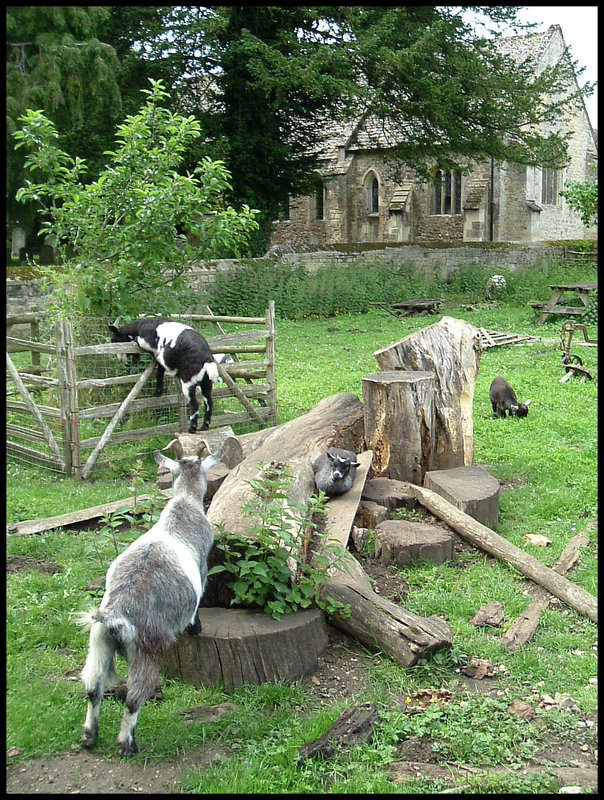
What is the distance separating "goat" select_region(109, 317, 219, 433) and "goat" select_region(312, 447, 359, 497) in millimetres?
2702

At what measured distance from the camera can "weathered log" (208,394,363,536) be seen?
207 inches

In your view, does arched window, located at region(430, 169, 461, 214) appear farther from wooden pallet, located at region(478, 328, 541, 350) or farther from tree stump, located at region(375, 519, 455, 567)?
tree stump, located at region(375, 519, 455, 567)

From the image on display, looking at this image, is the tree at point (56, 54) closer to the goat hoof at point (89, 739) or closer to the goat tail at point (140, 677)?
the goat tail at point (140, 677)

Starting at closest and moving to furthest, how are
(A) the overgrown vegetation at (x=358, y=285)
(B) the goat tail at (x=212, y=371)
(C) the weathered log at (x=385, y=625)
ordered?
(C) the weathered log at (x=385, y=625) < (B) the goat tail at (x=212, y=371) < (A) the overgrown vegetation at (x=358, y=285)

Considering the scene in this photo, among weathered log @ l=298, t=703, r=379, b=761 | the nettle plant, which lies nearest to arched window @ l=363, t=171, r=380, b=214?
the nettle plant

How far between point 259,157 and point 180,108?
2690 mm

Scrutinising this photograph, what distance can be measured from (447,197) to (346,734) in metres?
35.2

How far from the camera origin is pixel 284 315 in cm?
2084

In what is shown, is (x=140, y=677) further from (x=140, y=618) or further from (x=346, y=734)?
(x=346, y=734)

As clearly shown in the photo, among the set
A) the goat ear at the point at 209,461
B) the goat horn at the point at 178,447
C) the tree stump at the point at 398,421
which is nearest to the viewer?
the goat ear at the point at 209,461

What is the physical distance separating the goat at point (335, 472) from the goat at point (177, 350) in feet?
8.87

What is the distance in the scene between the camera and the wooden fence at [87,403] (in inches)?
320

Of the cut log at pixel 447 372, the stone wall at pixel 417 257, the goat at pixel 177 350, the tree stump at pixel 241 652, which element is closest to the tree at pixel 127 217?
the goat at pixel 177 350

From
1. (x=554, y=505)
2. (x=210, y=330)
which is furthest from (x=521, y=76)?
(x=554, y=505)
